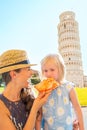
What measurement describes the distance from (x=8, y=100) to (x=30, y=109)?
0.24 metres

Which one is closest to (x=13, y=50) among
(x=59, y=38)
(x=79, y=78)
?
(x=79, y=78)

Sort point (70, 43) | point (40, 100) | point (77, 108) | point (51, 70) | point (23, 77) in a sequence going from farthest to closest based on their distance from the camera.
Result: point (70, 43) < point (51, 70) < point (77, 108) < point (23, 77) < point (40, 100)

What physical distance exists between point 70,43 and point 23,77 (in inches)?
3160

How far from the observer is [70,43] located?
270ft

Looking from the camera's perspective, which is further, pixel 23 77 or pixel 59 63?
pixel 59 63

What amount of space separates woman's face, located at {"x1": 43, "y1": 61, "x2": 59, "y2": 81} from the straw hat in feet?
1.20

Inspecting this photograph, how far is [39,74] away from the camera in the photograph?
319 centimetres

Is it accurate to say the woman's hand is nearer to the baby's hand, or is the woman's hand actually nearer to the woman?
the woman

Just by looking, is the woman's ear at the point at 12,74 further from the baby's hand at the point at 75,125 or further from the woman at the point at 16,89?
the baby's hand at the point at 75,125

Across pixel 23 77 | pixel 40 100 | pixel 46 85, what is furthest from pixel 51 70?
pixel 40 100

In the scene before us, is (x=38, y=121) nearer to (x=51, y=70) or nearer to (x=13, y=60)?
(x=51, y=70)

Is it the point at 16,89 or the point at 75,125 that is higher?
the point at 16,89

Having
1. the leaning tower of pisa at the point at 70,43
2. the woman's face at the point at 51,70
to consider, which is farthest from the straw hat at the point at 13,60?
the leaning tower of pisa at the point at 70,43

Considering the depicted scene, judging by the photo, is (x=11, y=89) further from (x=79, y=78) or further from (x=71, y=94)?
(x=79, y=78)
